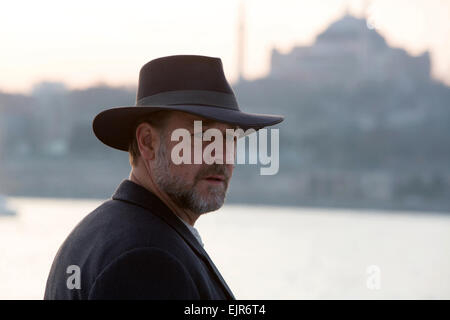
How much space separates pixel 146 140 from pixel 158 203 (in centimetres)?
14

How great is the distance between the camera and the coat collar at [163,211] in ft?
4.66

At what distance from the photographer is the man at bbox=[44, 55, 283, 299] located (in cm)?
126

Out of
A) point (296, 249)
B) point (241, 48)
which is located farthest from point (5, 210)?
point (241, 48)

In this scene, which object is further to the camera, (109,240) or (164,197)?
(164,197)

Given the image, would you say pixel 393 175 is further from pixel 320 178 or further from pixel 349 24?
pixel 349 24

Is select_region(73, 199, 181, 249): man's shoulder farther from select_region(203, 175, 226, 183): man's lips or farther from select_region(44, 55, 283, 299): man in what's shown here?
select_region(203, 175, 226, 183): man's lips

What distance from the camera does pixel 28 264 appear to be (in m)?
14.3

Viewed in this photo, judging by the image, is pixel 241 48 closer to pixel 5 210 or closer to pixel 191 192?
pixel 5 210

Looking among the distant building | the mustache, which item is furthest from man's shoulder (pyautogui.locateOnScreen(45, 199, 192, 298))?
the distant building

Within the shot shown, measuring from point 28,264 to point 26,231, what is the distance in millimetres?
10095

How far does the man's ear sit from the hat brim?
3 centimetres

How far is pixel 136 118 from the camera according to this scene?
5.12ft

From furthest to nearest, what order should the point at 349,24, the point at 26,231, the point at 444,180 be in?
the point at 349,24 < the point at 444,180 < the point at 26,231
